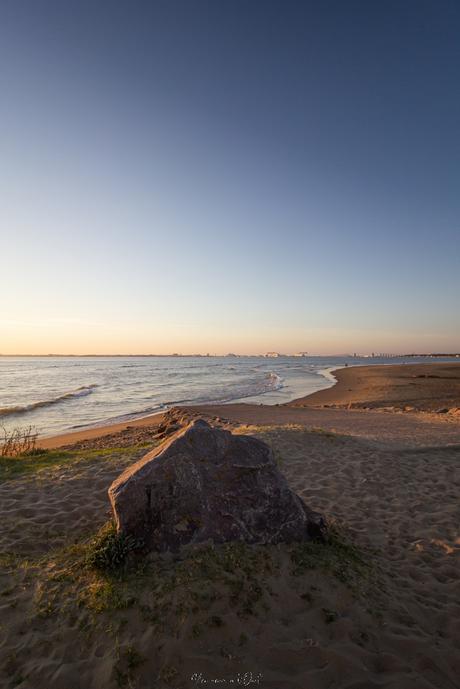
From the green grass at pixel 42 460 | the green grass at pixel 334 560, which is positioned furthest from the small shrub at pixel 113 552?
the green grass at pixel 42 460

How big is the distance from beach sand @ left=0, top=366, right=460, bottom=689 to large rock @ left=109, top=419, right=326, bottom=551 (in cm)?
26

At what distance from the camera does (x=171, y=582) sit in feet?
13.5

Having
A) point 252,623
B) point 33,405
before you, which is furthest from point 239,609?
point 33,405

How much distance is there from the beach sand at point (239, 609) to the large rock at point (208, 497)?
263 mm

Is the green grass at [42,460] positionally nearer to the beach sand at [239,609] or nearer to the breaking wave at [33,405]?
the beach sand at [239,609]

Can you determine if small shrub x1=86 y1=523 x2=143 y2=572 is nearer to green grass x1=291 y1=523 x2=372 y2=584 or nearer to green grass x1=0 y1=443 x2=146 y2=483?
green grass x1=291 y1=523 x2=372 y2=584

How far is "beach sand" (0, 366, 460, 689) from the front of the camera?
3.27m

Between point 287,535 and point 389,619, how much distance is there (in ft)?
4.89

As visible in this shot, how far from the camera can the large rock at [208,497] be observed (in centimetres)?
469

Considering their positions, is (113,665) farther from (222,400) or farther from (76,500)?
(222,400)

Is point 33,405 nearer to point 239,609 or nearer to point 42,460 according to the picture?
point 42,460

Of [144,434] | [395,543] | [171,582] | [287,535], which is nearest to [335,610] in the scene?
[287,535]

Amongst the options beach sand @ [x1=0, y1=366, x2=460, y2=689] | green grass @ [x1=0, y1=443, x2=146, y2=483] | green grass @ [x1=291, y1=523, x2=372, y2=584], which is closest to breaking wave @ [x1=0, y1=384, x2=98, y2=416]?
green grass @ [x1=0, y1=443, x2=146, y2=483]

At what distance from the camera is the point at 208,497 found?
192 inches
